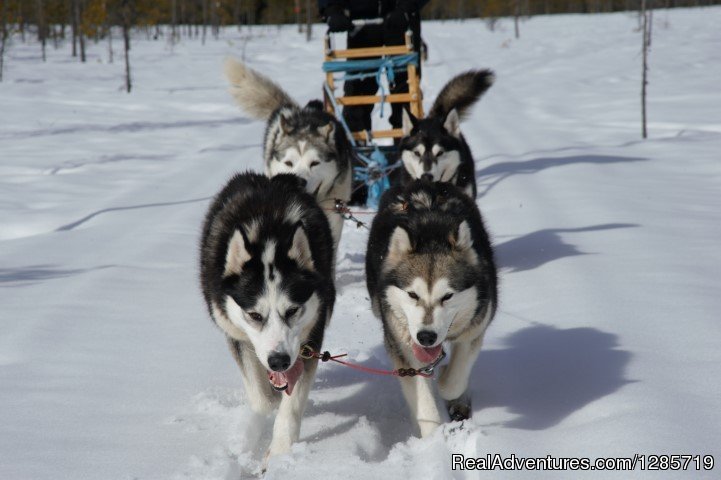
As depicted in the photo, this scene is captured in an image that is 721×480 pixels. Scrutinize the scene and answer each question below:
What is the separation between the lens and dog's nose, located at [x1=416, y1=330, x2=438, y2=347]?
220 centimetres

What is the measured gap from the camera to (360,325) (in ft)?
11.5

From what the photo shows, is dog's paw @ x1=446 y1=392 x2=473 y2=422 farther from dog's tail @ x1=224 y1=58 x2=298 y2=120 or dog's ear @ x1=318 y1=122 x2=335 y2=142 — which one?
dog's tail @ x1=224 y1=58 x2=298 y2=120

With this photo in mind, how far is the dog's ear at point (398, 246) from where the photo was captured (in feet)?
7.99

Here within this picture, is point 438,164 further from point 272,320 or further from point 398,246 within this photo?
point 272,320

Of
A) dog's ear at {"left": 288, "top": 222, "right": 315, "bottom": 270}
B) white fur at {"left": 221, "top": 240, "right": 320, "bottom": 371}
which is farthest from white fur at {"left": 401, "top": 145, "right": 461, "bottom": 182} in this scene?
white fur at {"left": 221, "top": 240, "right": 320, "bottom": 371}

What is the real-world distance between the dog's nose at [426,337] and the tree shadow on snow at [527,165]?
14.8 feet

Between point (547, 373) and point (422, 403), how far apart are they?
2.25ft

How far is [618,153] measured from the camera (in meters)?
7.99

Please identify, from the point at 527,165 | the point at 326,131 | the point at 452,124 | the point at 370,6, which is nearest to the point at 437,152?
the point at 452,124

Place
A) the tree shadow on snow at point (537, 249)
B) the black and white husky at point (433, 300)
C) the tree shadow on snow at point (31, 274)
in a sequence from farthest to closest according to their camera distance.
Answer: the tree shadow on snow at point (537, 249), the tree shadow on snow at point (31, 274), the black and white husky at point (433, 300)

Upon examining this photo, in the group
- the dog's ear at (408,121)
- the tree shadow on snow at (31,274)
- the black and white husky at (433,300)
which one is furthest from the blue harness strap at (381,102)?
the black and white husky at (433,300)

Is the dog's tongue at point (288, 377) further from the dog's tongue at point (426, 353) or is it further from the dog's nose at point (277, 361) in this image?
the dog's tongue at point (426, 353)

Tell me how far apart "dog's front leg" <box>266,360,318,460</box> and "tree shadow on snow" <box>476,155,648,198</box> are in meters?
4.51

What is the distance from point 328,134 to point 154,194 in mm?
2847
